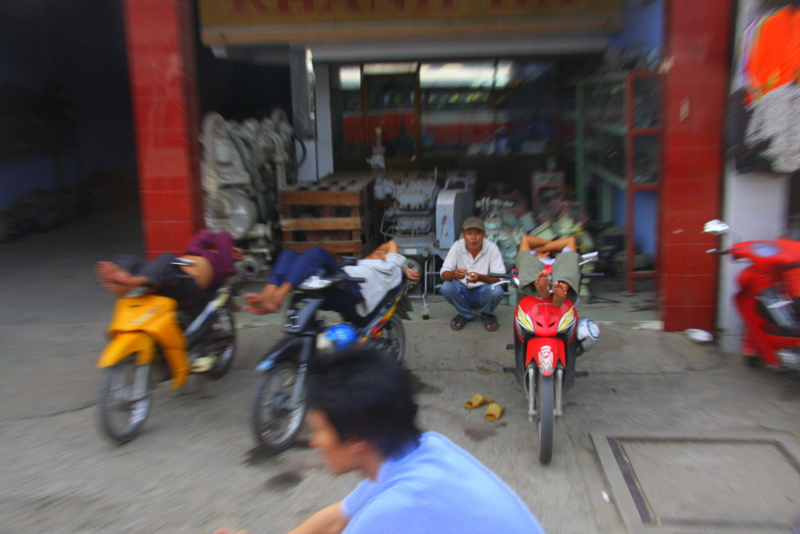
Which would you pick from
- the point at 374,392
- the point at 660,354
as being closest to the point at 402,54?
the point at 660,354

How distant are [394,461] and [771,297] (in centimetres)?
372

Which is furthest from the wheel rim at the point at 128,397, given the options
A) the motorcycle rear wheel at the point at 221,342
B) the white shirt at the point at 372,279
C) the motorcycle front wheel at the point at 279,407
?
the white shirt at the point at 372,279

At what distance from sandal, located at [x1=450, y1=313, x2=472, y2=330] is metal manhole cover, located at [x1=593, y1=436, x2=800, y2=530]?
2.25 m

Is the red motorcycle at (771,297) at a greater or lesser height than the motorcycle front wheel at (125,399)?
greater

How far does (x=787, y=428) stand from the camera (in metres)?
3.99

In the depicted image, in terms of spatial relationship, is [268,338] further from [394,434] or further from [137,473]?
[394,434]

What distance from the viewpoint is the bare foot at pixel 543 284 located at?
388cm

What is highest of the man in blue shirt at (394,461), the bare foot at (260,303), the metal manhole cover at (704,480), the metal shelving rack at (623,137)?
the metal shelving rack at (623,137)

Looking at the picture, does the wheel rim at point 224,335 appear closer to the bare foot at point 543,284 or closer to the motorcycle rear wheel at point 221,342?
the motorcycle rear wheel at point 221,342

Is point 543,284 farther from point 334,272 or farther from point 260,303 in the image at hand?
point 260,303

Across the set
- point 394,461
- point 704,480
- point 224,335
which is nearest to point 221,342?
point 224,335

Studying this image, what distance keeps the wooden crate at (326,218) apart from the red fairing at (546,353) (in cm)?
425

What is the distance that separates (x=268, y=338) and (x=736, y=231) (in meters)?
4.03

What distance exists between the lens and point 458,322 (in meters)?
6.06
